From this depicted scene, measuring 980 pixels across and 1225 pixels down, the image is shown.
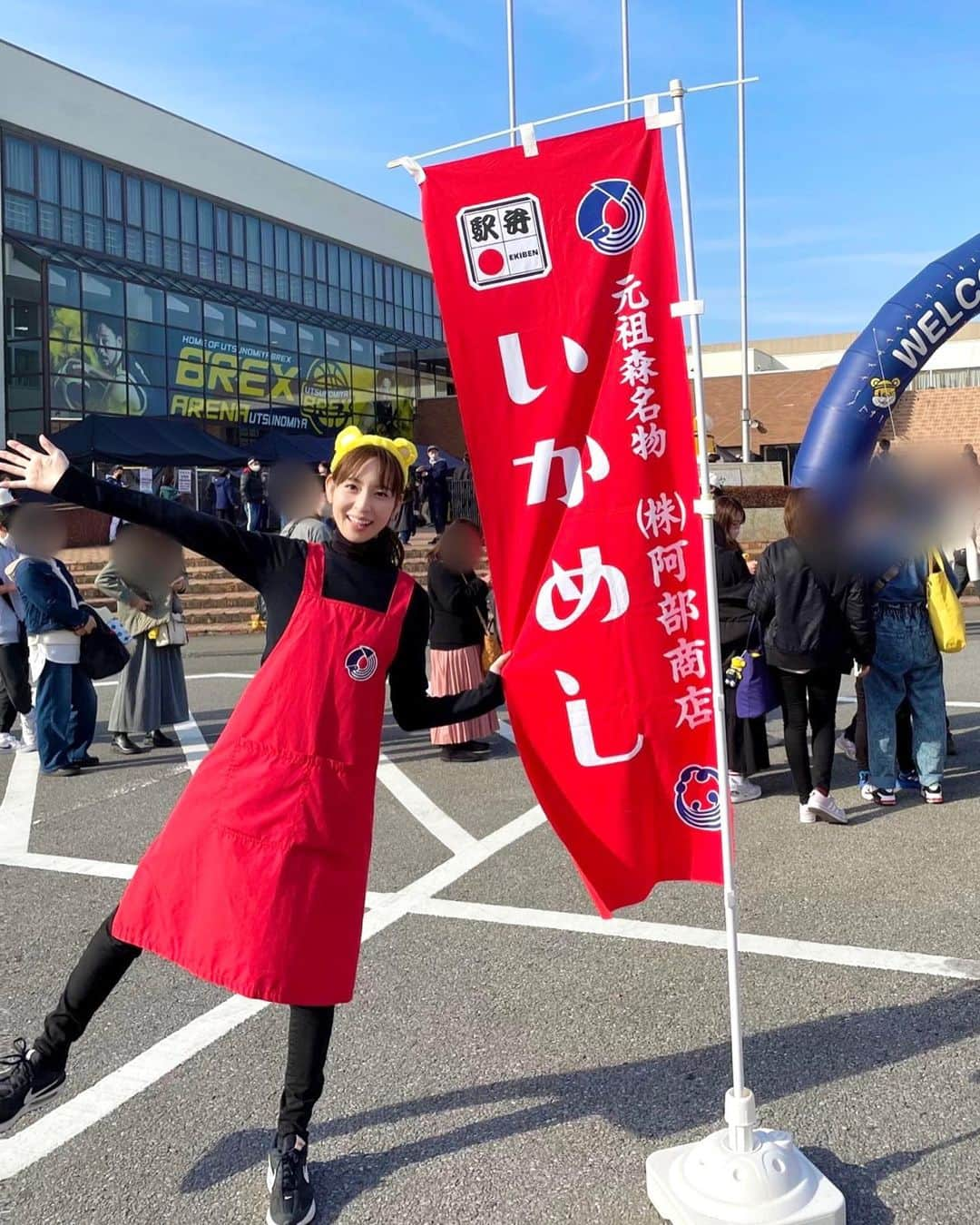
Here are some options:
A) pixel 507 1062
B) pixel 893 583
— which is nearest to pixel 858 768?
pixel 893 583

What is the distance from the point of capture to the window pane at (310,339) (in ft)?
140

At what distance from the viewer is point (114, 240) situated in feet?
118

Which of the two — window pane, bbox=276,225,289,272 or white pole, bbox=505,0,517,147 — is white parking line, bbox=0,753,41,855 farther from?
window pane, bbox=276,225,289,272

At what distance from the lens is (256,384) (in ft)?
Answer: 132

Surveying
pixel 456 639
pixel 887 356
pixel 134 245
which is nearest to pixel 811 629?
pixel 456 639

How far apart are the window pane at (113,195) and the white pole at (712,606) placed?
37285mm

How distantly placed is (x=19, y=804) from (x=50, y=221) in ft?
103

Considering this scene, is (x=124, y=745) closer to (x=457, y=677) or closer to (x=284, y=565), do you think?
(x=457, y=677)

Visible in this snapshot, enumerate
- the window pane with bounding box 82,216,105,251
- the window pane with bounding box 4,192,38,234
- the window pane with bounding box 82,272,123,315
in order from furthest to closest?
1. the window pane with bounding box 82,216,105,251
2. the window pane with bounding box 82,272,123,315
3. the window pane with bounding box 4,192,38,234

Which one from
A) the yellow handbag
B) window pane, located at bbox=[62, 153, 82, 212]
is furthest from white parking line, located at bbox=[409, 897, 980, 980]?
window pane, located at bbox=[62, 153, 82, 212]

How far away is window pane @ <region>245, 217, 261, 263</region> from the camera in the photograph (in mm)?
41625

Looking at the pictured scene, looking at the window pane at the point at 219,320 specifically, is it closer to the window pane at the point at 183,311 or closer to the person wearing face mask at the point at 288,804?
the window pane at the point at 183,311

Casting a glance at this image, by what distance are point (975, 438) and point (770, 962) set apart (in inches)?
1480

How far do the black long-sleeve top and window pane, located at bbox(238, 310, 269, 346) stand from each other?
127 ft
